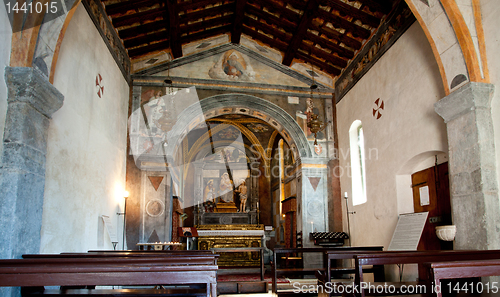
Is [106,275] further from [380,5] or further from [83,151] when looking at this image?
[380,5]

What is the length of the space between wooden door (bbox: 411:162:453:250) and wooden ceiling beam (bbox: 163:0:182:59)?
6205 millimetres

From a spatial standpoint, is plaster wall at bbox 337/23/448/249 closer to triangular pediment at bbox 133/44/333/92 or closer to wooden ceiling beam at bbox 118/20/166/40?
triangular pediment at bbox 133/44/333/92

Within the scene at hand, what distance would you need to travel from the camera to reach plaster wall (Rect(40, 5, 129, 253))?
5.48m

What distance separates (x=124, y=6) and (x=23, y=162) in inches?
193

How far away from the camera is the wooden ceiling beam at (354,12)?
26.7 ft

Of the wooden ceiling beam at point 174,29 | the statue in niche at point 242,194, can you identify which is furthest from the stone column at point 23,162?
the statue in niche at point 242,194

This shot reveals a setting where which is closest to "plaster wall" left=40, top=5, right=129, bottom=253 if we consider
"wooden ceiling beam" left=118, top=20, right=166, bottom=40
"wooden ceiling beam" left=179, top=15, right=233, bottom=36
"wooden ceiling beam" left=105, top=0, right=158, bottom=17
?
"wooden ceiling beam" left=105, top=0, right=158, bottom=17

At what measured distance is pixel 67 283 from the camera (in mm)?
2674

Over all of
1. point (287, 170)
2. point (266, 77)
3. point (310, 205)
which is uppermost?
point (266, 77)

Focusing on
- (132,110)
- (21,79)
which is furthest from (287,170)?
(21,79)

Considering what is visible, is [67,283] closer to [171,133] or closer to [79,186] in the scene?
[79,186]

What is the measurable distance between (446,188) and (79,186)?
6146 millimetres

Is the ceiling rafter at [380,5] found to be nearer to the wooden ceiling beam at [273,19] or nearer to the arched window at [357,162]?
the wooden ceiling beam at [273,19]

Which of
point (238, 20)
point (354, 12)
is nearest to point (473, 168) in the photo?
point (354, 12)
